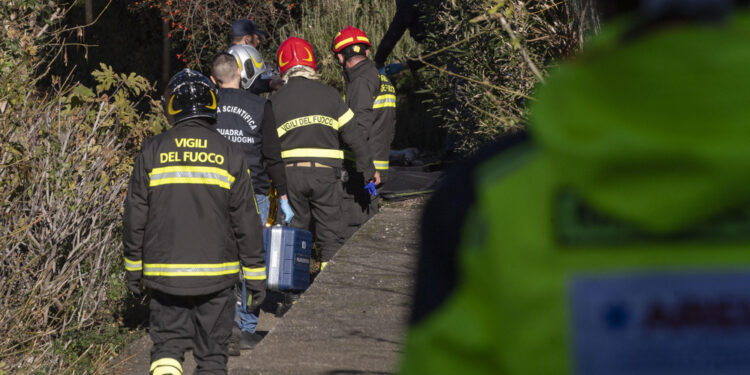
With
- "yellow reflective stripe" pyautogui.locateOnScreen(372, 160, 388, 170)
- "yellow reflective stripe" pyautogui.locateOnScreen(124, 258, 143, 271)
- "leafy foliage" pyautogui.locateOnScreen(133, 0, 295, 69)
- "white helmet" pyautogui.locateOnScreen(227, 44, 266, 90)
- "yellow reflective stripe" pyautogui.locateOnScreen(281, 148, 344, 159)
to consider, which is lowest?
"yellow reflective stripe" pyautogui.locateOnScreen(124, 258, 143, 271)

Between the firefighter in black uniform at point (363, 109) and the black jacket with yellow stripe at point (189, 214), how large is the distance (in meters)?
2.82

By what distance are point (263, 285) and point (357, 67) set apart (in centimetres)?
319

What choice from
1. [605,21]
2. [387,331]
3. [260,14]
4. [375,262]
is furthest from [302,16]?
[605,21]

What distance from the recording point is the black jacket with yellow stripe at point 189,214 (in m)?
4.61

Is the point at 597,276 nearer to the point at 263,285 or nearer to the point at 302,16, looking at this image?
the point at 263,285

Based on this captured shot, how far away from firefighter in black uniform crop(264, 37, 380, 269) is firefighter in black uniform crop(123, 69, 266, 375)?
208 cm

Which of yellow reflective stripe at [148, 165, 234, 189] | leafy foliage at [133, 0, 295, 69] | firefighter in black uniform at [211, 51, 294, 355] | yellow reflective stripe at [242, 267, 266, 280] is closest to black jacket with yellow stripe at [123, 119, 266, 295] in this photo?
yellow reflective stripe at [148, 165, 234, 189]

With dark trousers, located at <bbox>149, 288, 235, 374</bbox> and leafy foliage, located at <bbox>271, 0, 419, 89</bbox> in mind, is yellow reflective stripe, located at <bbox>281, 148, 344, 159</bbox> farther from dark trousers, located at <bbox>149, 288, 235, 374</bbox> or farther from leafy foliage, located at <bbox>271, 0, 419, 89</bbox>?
leafy foliage, located at <bbox>271, 0, 419, 89</bbox>

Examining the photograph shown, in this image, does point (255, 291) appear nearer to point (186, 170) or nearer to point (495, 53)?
point (186, 170)

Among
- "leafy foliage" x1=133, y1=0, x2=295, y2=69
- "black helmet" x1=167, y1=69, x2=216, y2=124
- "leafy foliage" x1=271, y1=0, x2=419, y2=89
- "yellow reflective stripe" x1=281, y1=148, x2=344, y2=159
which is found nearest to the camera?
"black helmet" x1=167, y1=69, x2=216, y2=124

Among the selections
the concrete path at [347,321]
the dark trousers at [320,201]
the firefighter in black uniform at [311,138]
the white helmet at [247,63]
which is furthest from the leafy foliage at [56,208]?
the dark trousers at [320,201]

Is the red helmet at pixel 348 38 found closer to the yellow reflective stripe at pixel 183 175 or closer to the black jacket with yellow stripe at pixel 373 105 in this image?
the black jacket with yellow stripe at pixel 373 105

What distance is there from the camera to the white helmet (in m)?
7.09

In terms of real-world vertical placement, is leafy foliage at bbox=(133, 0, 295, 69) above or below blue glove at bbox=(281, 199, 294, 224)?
above
